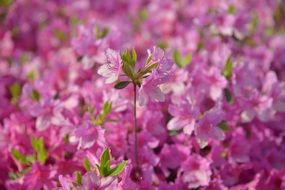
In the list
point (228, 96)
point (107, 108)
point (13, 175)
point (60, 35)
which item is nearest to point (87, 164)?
point (107, 108)

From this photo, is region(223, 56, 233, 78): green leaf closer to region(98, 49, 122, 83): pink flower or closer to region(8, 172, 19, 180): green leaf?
region(98, 49, 122, 83): pink flower

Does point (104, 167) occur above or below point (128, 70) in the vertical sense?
below

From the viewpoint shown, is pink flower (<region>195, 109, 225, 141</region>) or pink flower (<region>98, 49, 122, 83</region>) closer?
pink flower (<region>98, 49, 122, 83</region>)

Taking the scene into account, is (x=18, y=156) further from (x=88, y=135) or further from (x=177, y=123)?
(x=177, y=123)

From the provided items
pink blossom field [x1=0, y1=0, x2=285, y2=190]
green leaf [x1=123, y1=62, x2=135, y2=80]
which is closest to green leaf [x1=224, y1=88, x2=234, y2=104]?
pink blossom field [x1=0, y1=0, x2=285, y2=190]

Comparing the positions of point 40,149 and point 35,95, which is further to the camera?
point 35,95

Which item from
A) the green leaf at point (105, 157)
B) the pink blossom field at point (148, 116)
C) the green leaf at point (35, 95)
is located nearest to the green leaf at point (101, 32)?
the pink blossom field at point (148, 116)
